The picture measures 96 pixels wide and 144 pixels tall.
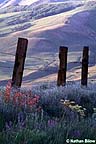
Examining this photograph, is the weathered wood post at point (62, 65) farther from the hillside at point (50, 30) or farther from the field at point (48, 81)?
the hillside at point (50, 30)

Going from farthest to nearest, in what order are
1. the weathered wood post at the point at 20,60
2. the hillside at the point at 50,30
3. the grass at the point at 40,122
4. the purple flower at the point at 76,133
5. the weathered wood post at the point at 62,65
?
the hillside at the point at 50,30 < the weathered wood post at the point at 62,65 < the weathered wood post at the point at 20,60 < the purple flower at the point at 76,133 < the grass at the point at 40,122

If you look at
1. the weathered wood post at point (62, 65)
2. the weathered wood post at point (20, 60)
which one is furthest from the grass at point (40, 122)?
the weathered wood post at point (62, 65)

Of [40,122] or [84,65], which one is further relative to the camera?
[84,65]

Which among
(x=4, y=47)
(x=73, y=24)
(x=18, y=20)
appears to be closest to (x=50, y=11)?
(x=18, y=20)

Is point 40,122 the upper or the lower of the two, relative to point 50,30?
lower

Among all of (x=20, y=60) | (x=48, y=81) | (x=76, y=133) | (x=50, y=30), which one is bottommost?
(x=48, y=81)

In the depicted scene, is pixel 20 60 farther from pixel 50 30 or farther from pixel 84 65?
pixel 50 30

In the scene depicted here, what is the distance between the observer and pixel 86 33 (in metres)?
154

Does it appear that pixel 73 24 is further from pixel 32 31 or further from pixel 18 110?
pixel 18 110

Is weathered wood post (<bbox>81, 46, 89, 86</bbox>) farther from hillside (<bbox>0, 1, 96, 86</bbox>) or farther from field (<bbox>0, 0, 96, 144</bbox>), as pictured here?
hillside (<bbox>0, 1, 96, 86</bbox>)

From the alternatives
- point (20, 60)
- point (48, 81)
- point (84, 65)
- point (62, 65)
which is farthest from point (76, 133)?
point (48, 81)

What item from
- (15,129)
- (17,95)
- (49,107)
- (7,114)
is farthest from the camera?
(49,107)

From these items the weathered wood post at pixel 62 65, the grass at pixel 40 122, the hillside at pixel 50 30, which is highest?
the hillside at pixel 50 30

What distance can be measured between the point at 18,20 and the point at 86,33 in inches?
1205
